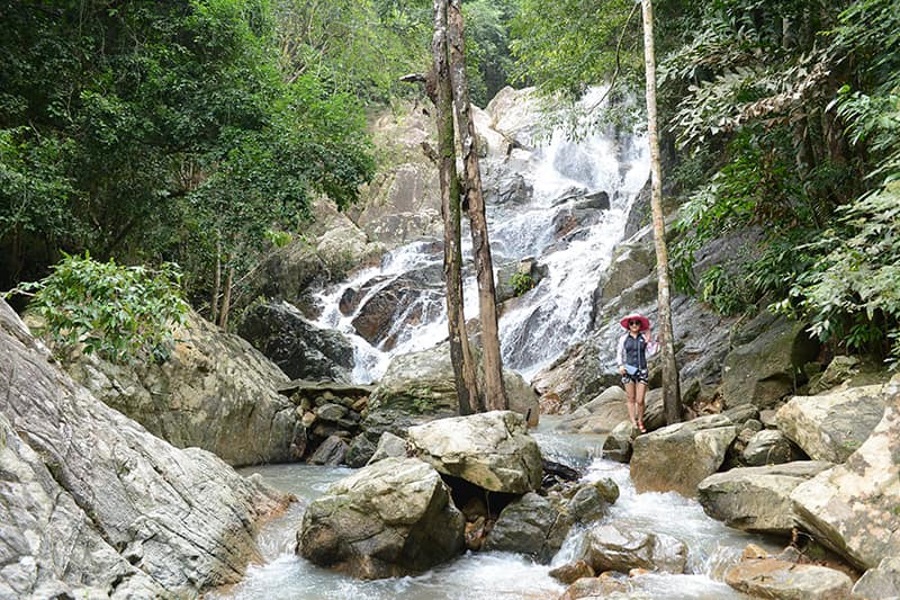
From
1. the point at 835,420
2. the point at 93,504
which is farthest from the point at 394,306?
the point at 93,504

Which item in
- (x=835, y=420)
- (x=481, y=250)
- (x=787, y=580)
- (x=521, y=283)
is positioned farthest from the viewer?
(x=521, y=283)

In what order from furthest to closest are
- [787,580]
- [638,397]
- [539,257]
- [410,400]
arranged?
[539,257] < [410,400] < [638,397] < [787,580]

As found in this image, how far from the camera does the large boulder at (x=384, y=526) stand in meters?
5.42

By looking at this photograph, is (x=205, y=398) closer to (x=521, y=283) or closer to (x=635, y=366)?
(x=635, y=366)

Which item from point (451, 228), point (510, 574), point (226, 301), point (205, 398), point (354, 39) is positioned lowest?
point (510, 574)

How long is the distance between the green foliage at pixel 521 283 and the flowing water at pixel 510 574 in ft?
41.6

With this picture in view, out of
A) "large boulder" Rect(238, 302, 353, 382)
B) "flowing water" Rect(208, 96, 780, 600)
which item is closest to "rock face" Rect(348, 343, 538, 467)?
"flowing water" Rect(208, 96, 780, 600)

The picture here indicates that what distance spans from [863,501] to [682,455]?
264cm

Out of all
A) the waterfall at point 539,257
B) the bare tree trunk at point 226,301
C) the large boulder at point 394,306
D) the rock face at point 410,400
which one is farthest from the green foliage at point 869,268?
the large boulder at point 394,306

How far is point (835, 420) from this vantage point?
584cm

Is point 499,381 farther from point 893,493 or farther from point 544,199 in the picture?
point 544,199

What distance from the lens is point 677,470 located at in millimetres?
7043

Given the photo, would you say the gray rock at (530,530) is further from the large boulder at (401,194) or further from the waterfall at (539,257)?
the large boulder at (401,194)

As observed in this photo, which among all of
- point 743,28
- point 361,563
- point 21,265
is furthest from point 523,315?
point 361,563
